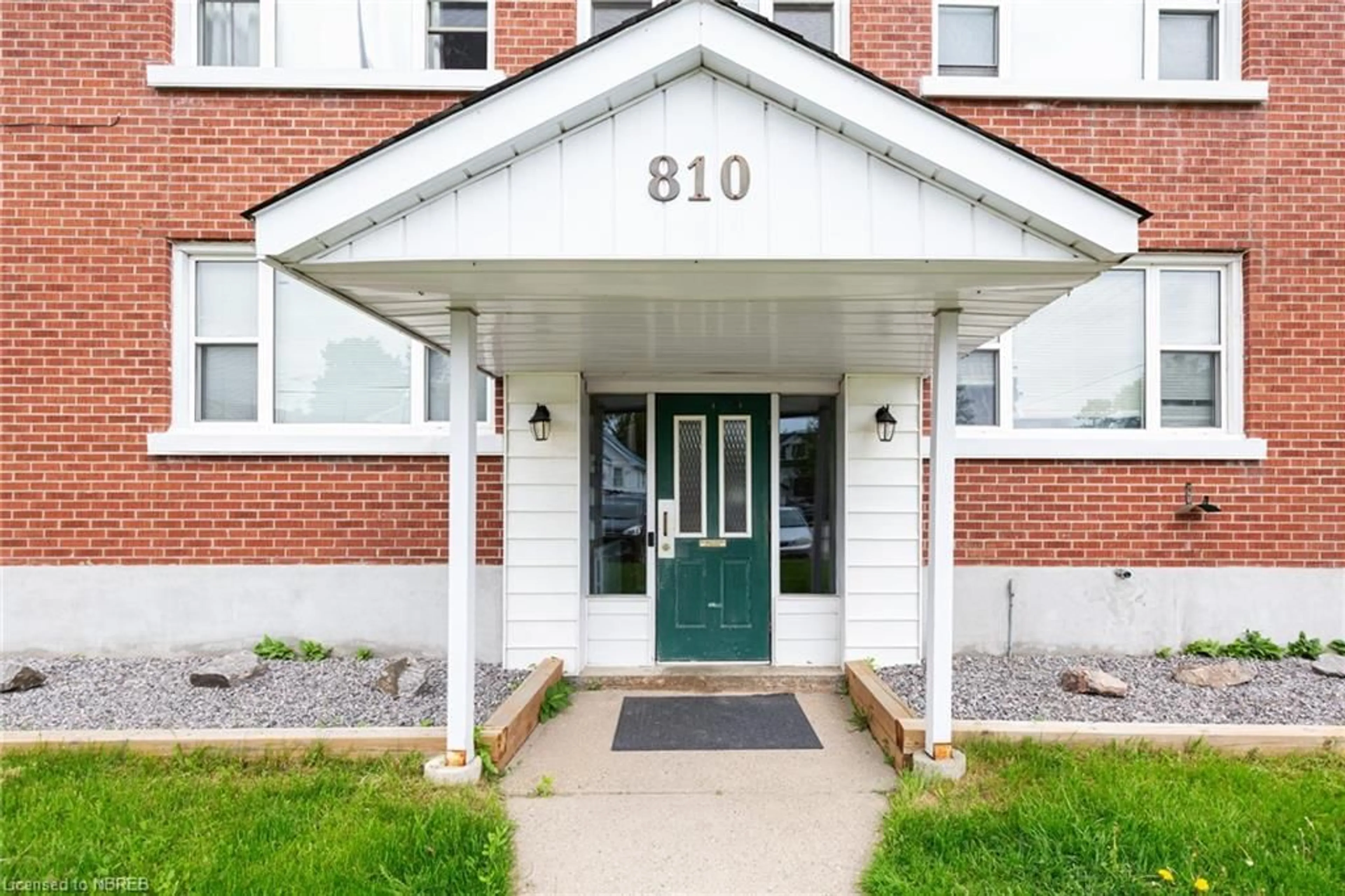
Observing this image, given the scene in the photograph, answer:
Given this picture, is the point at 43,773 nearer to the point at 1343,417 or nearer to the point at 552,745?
the point at 552,745

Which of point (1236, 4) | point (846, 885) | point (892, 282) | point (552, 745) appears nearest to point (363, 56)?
point (892, 282)

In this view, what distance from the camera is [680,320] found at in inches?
166

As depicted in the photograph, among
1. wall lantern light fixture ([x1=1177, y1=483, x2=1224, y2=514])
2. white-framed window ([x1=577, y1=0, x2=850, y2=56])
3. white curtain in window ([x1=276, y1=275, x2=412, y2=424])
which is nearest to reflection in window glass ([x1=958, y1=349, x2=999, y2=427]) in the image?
wall lantern light fixture ([x1=1177, y1=483, x2=1224, y2=514])

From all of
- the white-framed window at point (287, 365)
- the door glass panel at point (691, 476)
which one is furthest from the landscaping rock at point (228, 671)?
the door glass panel at point (691, 476)

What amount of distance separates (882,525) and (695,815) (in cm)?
315

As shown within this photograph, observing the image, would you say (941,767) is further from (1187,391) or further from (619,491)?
(1187,391)

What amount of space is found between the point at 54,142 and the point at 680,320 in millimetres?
5667

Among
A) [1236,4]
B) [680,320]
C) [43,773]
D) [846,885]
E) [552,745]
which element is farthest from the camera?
[1236,4]

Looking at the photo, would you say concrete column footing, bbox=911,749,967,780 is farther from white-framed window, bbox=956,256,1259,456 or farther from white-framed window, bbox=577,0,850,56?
white-framed window, bbox=577,0,850,56

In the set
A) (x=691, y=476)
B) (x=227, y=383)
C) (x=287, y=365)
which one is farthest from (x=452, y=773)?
(x=227, y=383)

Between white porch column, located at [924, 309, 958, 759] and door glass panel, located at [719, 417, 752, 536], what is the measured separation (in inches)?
92.9

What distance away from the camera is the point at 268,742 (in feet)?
13.3

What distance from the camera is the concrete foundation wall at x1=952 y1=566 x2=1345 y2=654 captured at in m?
6.14

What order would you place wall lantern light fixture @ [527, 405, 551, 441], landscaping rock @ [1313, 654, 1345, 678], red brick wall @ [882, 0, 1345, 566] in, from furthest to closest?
red brick wall @ [882, 0, 1345, 566] → wall lantern light fixture @ [527, 405, 551, 441] → landscaping rock @ [1313, 654, 1345, 678]
